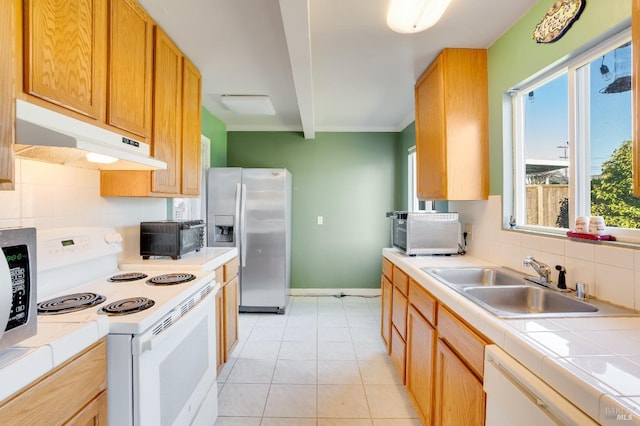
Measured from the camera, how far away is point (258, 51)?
2.17 metres

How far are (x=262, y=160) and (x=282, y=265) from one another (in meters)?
1.58

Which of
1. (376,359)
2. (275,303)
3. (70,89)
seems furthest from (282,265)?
(70,89)

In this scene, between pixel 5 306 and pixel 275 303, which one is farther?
pixel 275 303

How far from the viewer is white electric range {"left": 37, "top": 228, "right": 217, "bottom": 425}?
102cm

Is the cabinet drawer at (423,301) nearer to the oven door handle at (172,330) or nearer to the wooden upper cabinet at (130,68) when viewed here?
the oven door handle at (172,330)

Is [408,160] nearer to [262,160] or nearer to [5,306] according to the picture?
[262,160]

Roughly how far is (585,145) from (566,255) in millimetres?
552

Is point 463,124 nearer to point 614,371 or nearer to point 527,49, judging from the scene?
point 527,49

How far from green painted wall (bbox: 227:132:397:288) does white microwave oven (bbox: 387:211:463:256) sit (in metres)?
1.94

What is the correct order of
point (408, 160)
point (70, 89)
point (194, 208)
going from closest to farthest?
point (70, 89) < point (194, 208) < point (408, 160)

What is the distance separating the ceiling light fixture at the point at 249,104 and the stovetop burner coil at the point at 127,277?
1988 mm

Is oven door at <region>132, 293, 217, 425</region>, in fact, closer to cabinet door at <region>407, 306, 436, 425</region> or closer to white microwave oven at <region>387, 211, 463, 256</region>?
cabinet door at <region>407, 306, 436, 425</region>

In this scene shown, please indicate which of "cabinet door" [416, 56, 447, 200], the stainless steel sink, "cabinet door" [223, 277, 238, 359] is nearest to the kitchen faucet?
the stainless steel sink

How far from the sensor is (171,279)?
160cm
